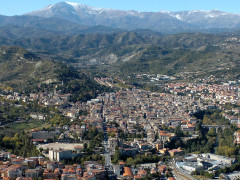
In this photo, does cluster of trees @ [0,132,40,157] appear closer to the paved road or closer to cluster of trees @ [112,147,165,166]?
cluster of trees @ [112,147,165,166]

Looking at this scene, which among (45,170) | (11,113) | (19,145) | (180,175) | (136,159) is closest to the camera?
(45,170)

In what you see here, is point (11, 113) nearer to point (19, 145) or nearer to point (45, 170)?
point (19, 145)

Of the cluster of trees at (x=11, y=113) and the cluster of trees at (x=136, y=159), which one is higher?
the cluster of trees at (x=11, y=113)

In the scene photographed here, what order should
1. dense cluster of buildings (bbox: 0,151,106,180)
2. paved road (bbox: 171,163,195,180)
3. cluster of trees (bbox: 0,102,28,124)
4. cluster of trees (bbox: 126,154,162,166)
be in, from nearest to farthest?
1. dense cluster of buildings (bbox: 0,151,106,180)
2. paved road (bbox: 171,163,195,180)
3. cluster of trees (bbox: 126,154,162,166)
4. cluster of trees (bbox: 0,102,28,124)

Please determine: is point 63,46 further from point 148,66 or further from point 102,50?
point 148,66

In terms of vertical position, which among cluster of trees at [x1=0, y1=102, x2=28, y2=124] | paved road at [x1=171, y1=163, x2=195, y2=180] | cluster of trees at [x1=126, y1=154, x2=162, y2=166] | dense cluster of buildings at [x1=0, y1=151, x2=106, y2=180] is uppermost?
cluster of trees at [x1=0, y1=102, x2=28, y2=124]

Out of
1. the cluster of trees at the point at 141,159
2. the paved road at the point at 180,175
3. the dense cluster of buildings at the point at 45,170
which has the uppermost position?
the dense cluster of buildings at the point at 45,170

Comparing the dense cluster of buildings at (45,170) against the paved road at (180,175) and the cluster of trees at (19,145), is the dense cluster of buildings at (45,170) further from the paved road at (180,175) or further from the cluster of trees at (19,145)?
the paved road at (180,175)

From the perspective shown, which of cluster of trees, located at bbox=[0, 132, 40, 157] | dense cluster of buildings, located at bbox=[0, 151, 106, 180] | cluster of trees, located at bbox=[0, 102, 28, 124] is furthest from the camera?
cluster of trees, located at bbox=[0, 102, 28, 124]

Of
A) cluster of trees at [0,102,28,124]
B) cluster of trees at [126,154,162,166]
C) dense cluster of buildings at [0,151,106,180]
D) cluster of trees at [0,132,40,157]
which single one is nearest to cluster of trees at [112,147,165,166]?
cluster of trees at [126,154,162,166]

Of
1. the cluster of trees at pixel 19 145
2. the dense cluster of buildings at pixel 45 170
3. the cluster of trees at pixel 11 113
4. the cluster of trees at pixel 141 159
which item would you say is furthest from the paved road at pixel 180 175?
the cluster of trees at pixel 11 113

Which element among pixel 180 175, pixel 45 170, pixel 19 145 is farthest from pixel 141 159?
pixel 19 145

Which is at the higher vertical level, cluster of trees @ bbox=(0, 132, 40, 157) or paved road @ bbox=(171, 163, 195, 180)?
cluster of trees @ bbox=(0, 132, 40, 157)
